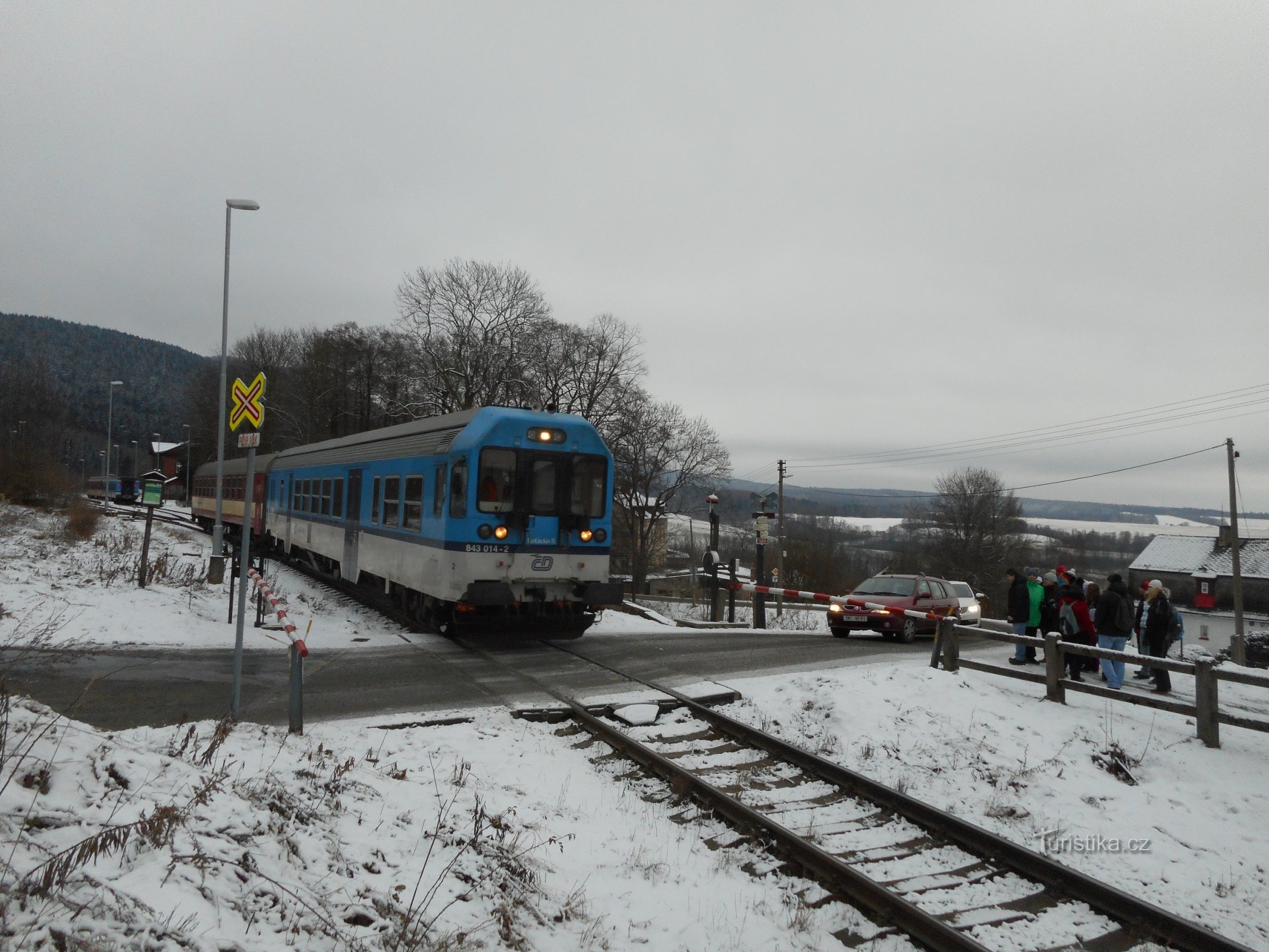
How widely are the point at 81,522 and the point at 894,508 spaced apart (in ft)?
208

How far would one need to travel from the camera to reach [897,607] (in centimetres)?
1602

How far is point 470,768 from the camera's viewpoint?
6.41m

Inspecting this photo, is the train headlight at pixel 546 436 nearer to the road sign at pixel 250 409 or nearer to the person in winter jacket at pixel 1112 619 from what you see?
the road sign at pixel 250 409

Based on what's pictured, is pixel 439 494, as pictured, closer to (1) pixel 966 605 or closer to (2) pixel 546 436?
(2) pixel 546 436

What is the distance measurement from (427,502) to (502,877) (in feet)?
26.6

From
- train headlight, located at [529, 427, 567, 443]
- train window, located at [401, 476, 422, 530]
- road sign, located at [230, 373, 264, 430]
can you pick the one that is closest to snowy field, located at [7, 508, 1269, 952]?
road sign, located at [230, 373, 264, 430]

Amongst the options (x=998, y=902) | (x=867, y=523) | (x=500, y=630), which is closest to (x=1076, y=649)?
(x=998, y=902)

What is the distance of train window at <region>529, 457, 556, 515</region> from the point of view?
11773 millimetres

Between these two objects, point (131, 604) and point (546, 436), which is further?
point (131, 604)

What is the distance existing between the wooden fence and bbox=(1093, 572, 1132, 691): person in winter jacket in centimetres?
92

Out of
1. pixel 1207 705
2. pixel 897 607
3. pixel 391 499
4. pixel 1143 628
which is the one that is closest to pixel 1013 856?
pixel 1207 705

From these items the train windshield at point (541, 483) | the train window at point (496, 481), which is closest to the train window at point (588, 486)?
the train windshield at point (541, 483)

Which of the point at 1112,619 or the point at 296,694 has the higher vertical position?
the point at 1112,619

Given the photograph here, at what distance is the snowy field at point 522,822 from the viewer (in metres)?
3.48
